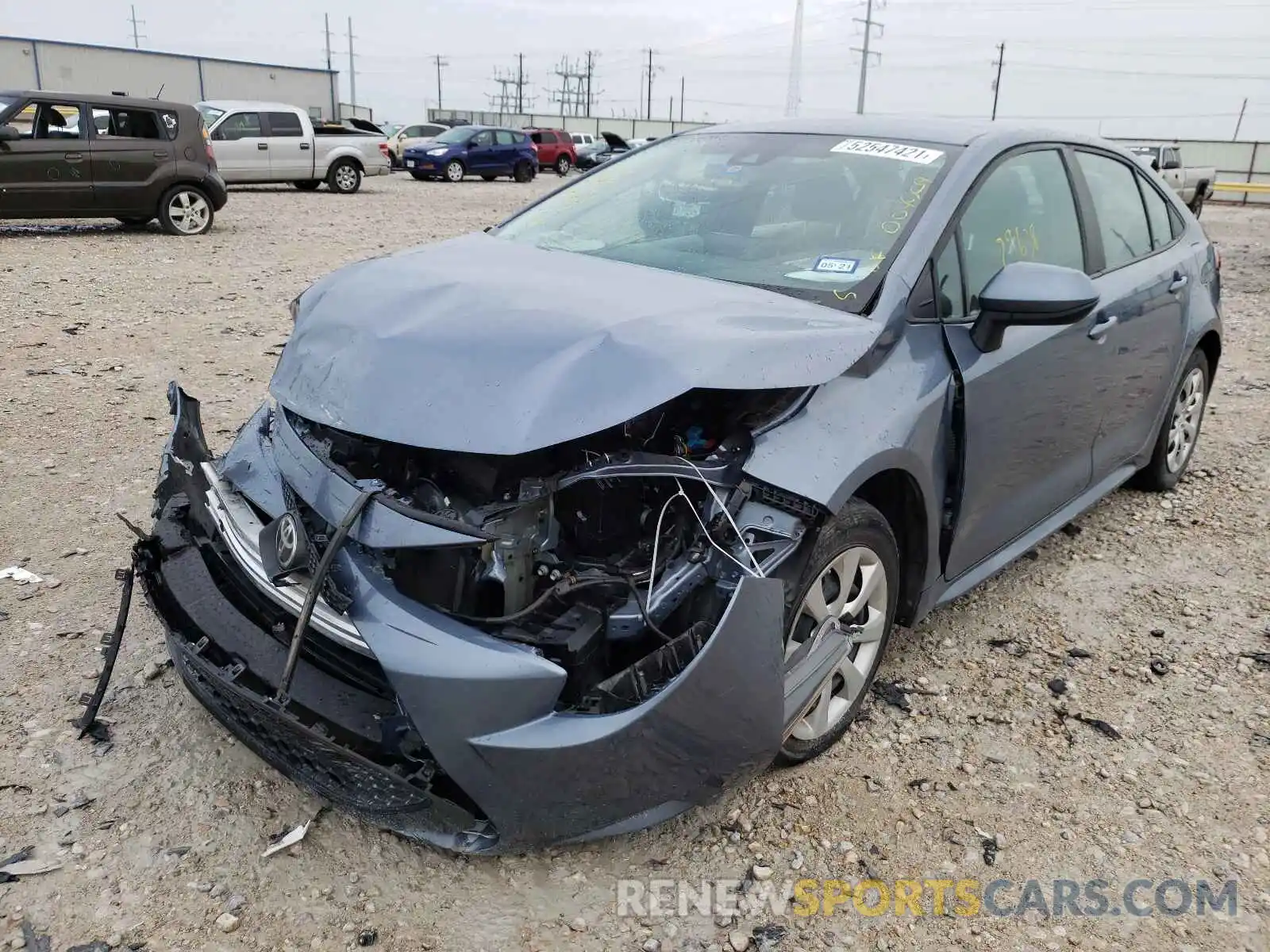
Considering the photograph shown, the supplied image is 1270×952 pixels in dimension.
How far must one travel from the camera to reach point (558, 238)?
11.3 ft

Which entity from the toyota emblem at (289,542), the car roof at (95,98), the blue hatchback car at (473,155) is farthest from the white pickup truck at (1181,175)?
the toyota emblem at (289,542)

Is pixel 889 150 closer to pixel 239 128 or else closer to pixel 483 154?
pixel 239 128

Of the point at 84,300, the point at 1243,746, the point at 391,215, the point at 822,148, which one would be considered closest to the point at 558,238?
the point at 822,148

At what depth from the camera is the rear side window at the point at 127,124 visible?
11078 millimetres

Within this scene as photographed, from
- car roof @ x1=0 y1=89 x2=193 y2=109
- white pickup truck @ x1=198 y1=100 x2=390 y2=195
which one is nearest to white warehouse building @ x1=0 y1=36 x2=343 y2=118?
white pickup truck @ x1=198 y1=100 x2=390 y2=195

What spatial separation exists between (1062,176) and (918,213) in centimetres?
101

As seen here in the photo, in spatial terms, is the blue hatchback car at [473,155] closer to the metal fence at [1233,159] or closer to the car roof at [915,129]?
the metal fence at [1233,159]

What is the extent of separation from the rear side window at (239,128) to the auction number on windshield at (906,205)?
1717 cm

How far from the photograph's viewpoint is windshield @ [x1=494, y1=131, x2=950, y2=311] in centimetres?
288

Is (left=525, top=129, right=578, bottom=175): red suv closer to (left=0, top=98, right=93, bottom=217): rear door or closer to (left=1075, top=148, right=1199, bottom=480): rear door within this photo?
(left=0, top=98, right=93, bottom=217): rear door

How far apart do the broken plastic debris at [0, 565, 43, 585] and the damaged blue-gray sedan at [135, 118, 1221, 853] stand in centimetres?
103

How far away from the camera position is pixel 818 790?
2623 mm

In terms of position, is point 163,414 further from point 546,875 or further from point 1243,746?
point 1243,746

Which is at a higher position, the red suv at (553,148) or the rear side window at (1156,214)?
the rear side window at (1156,214)
